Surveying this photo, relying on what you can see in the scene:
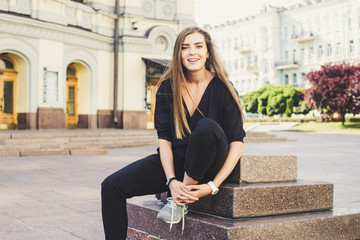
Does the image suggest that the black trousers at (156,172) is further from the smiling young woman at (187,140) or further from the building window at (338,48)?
the building window at (338,48)

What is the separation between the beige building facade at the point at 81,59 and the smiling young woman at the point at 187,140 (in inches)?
588

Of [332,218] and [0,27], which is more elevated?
[0,27]

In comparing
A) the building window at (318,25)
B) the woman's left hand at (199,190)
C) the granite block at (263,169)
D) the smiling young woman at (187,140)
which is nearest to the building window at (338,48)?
the building window at (318,25)

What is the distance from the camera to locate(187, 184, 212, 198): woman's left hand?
3.24m

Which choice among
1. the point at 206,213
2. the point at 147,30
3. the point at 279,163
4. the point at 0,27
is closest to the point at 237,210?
the point at 206,213

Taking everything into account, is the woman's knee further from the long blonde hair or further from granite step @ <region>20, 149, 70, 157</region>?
granite step @ <region>20, 149, 70, 157</region>

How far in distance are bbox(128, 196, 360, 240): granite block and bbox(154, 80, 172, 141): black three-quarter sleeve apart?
0.63 metres

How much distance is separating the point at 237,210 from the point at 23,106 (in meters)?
16.3

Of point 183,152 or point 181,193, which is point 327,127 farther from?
point 181,193

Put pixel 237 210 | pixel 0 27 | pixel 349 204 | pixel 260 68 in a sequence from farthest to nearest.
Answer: pixel 260 68 → pixel 0 27 → pixel 349 204 → pixel 237 210

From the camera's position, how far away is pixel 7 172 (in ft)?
29.7

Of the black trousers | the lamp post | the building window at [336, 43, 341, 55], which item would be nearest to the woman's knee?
the black trousers

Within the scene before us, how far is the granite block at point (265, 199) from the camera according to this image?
3.38 meters

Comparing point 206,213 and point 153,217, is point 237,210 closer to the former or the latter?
point 206,213
